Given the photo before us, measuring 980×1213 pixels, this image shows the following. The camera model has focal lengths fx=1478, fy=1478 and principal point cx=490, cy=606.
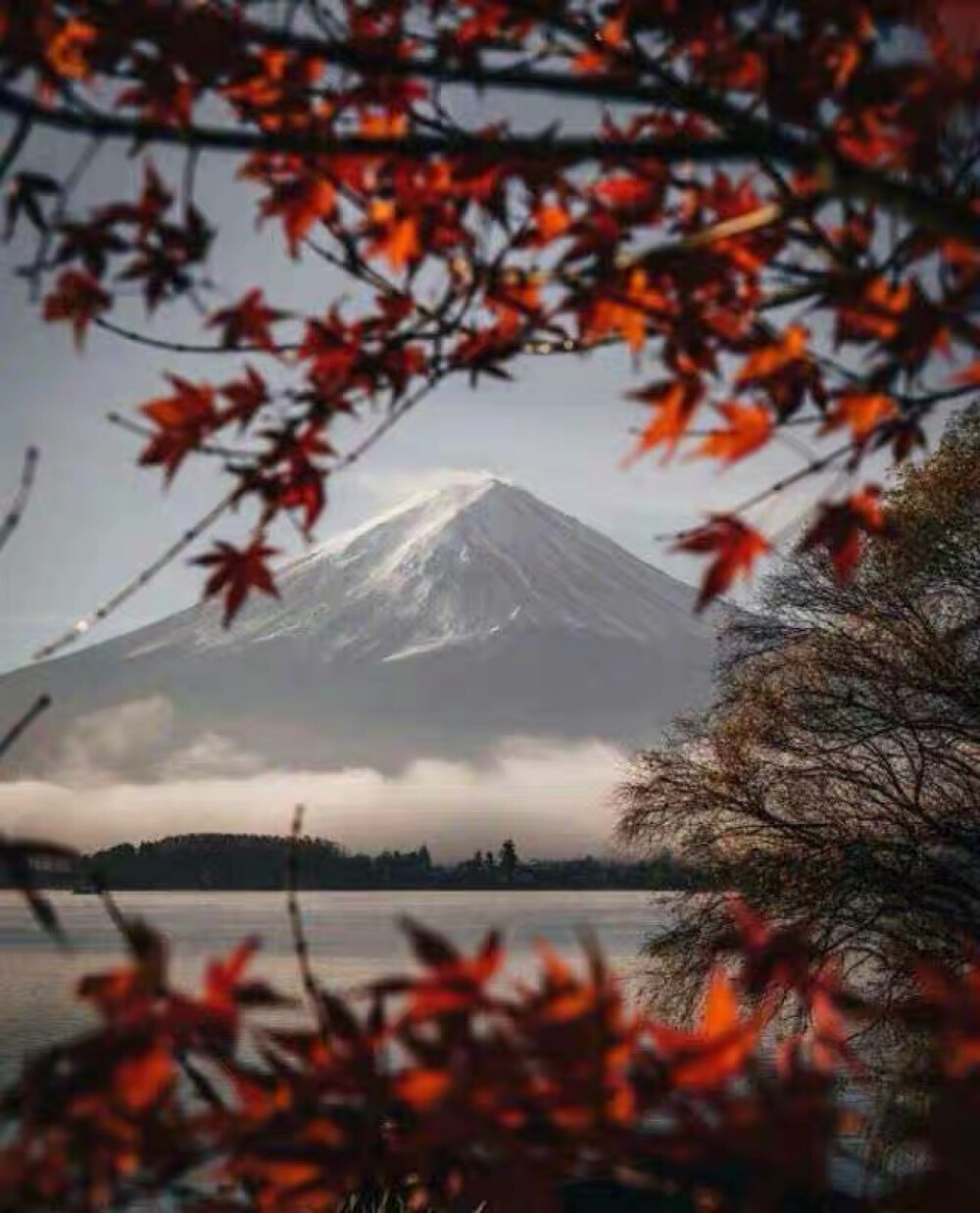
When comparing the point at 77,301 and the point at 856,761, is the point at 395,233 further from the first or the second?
the point at 856,761

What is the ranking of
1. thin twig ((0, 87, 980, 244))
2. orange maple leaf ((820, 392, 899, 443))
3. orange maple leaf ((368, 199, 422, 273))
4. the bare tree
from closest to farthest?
thin twig ((0, 87, 980, 244)) → orange maple leaf ((820, 392, 899, 443)) → orange maple leaf ((368, 199, 422, 273)) → the bare tree

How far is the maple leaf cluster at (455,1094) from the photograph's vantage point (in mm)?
1673

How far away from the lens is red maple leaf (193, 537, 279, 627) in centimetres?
296

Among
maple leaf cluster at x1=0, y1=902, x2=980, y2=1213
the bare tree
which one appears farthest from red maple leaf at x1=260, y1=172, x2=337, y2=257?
the bare tree

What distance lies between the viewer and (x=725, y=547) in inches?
99.9

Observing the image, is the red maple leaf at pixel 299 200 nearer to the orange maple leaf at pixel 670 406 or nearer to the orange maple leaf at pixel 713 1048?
the orange maple leaf at pixel 670 406

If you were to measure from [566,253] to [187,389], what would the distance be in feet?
2.52

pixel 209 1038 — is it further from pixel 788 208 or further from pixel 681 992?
pixel 681 992

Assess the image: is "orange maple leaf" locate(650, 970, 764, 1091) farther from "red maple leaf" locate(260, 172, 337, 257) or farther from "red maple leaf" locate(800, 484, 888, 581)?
"red maple leaf" locate(260, 172, 337, 257)

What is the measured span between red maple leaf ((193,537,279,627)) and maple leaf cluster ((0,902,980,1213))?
1.06m

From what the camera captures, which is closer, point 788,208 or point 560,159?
point 788,208

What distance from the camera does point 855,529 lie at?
2611 mm

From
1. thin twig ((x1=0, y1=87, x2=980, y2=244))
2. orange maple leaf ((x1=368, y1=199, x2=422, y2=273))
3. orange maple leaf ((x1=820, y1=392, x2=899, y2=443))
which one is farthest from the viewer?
orange maple leaf ((x1=368, y1=199, x2=422, y2=273))

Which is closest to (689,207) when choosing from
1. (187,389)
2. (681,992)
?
(187,389)
